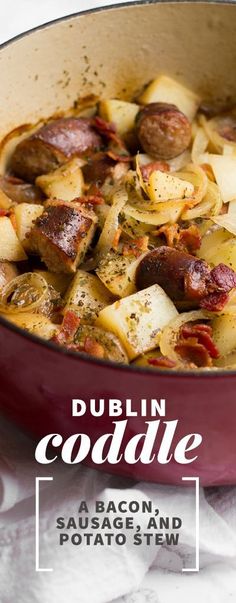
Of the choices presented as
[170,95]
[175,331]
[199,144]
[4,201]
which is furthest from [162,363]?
[170,95]

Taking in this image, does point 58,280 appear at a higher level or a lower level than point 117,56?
lower

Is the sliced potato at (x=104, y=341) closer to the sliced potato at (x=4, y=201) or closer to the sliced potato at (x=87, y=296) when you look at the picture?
the sliced potato at (x=87, y=296)

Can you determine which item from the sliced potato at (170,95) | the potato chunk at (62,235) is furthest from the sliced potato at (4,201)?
the sliced potato at (170,95)

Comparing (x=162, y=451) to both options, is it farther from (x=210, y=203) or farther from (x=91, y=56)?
(x=91, y=56)

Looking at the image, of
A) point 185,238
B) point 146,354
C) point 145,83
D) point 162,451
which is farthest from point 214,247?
point 145,83

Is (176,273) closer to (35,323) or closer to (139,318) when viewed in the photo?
(139,318)
